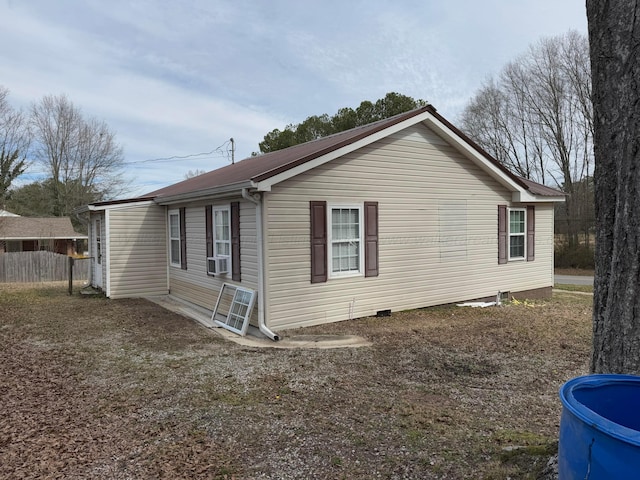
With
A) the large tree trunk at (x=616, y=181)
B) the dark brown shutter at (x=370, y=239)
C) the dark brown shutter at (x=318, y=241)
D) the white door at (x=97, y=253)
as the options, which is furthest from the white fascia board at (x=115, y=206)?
the large tree trunk at (x=616, y=181)

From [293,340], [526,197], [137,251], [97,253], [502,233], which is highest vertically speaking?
[526,197]

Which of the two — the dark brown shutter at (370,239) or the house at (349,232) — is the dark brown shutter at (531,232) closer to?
the house at (349,232)

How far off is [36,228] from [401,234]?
89.3ft

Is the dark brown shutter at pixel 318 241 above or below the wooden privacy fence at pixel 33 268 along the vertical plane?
above

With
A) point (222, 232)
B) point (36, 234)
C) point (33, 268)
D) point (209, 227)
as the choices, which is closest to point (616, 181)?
point (222, 232)

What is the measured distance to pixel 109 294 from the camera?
11.9 metres

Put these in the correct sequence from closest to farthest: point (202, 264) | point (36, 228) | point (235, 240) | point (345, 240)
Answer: point (235, 240) → point (345, 240) → point (202, 264) → point (36, 228)

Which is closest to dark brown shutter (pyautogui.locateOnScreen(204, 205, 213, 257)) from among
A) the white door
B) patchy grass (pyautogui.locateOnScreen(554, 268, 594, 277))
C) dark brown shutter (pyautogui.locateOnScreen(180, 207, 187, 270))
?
dark brown shutter (pyautogui.locateOnScreen(180, 207, 187, 270))

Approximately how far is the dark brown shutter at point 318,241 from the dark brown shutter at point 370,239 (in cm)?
100

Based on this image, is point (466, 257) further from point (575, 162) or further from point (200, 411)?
point (575, 162)

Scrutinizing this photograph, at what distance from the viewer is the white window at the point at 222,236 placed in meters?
9.02

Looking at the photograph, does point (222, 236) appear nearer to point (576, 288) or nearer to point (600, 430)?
point (600, 430)

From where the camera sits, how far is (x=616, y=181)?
2676 millimetres

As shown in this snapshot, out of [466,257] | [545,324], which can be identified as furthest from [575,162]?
[545,324]
